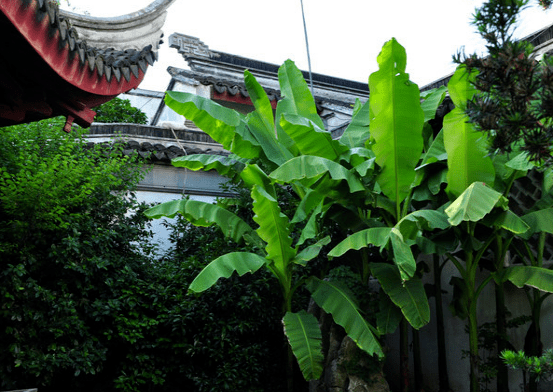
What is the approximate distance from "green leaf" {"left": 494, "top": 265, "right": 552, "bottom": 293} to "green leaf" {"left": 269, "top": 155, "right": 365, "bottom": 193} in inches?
74.5

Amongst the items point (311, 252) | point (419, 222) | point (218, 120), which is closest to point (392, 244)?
point (419, 222)

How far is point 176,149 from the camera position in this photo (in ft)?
32.6

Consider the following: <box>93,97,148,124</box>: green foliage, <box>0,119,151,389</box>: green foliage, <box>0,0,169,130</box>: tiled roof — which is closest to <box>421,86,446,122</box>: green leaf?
<box>0,0,169,130</box>: tiled roof

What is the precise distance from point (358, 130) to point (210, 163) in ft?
6.13

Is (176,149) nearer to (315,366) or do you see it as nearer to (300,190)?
(300,190)

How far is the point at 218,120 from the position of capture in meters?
6.37

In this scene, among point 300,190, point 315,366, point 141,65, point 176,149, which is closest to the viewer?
point 141,65

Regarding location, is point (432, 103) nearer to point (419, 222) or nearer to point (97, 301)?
point (419, 222)

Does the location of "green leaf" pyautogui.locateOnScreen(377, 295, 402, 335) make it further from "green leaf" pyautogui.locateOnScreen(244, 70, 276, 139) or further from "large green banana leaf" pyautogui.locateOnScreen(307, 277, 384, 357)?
"green leaf" pyautogui.locateOnScreen(244, 70, 276, 139)

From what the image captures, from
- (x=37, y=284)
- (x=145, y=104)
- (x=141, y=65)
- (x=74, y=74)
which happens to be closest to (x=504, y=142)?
(x=74, y=74)

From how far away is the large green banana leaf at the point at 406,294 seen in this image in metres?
5.52

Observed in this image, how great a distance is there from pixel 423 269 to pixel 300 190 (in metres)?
1.84

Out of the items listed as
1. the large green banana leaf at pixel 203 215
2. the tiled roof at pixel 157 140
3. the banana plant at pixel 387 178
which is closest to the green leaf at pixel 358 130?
the banana plant at pixel 387 178

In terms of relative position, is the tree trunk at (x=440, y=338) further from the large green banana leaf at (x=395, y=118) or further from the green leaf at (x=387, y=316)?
the large green banana leaf at (x=395, y=118)
